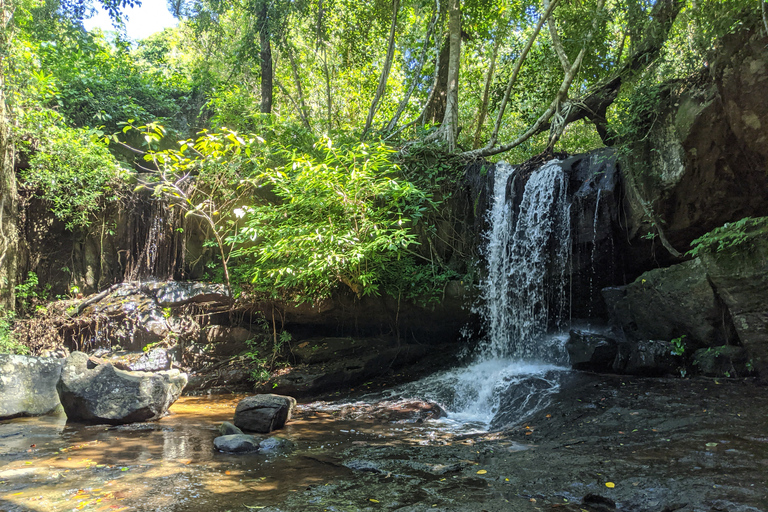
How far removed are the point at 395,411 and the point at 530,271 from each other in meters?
3.66

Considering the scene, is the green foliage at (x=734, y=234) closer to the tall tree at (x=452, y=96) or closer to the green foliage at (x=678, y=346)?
the green foliage at (x=678, y=346)

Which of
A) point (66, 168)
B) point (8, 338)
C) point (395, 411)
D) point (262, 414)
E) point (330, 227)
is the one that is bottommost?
point (395, 411)

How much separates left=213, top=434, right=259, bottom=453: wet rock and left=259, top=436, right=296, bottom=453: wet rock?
0.07 metres

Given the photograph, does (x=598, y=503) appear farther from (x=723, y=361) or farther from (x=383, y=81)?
(x=383, y=81)

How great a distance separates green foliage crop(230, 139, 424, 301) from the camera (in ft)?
22.8

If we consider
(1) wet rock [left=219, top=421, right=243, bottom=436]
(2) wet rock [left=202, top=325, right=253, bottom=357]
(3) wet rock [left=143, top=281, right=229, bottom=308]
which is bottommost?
(1) wet rock [left=219, top=421, right=243, bottom=436]

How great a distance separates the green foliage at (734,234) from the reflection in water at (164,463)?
4.18 metres

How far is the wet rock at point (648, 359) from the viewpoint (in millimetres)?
6371

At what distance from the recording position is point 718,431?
13.3ft

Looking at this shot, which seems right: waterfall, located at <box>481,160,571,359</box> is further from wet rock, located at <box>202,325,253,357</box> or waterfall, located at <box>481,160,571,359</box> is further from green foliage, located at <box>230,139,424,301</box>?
wet rock, located at <box>202,325,253,357</box>

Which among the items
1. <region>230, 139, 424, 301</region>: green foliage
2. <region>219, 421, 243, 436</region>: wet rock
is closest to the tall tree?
<region>230, 139, 424, 301</region>: green foliage

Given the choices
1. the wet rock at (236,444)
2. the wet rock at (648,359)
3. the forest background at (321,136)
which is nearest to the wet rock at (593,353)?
the wet rock at (648,359)

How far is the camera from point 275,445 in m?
4.56

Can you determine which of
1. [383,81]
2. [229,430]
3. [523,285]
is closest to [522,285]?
[523,285]
